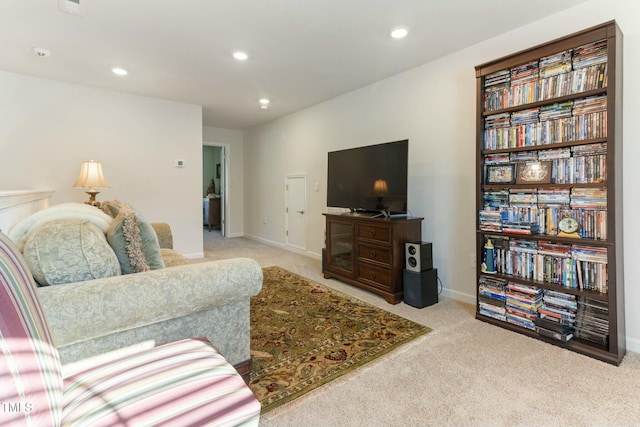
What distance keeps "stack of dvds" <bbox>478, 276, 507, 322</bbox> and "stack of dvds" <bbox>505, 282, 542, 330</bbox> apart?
0.05 m

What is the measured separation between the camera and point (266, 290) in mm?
3471

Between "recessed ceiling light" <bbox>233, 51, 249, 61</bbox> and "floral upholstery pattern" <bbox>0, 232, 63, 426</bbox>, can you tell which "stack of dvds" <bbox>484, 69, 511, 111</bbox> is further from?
"floral upholstery pattern" <bbox>0, 232, 63, 426</bbox>

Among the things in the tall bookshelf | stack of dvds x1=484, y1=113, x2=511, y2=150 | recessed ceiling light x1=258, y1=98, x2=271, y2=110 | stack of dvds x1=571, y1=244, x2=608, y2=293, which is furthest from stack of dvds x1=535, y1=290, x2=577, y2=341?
recessed ceiling light x1=258, y1=98, x2=271, y2=110

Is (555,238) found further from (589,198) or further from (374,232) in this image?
(374,232)

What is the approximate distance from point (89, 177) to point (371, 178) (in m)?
3.26

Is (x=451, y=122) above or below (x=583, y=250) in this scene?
above

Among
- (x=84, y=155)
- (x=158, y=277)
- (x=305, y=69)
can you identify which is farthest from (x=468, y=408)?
(x=84, y=155)

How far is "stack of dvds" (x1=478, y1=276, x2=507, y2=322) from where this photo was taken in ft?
8.38

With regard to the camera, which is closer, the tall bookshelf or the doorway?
the tall bookshelf

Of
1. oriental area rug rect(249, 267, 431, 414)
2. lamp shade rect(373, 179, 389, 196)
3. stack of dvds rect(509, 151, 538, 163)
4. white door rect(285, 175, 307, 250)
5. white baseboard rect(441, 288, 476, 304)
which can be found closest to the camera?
oriental area rug rect(249, 267, 431, 414)

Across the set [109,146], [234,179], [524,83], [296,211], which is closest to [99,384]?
[524,83]

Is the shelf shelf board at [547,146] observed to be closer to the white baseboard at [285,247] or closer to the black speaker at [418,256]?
the black speaker at [418,256]

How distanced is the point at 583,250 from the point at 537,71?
4.53 feet

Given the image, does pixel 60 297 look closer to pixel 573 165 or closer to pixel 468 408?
pixel 468 408
